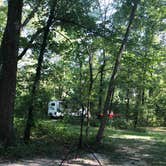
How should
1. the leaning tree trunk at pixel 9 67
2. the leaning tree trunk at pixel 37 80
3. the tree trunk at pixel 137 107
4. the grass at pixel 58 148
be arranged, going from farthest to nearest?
the tree trunk at pixel 137 107
the leaning tree trunk at pixel 37 80
the leaning tree trunk at pixel 9 67
the grass at pixel 58 148

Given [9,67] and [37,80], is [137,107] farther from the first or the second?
[9,67]

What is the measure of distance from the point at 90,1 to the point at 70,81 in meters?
3.27

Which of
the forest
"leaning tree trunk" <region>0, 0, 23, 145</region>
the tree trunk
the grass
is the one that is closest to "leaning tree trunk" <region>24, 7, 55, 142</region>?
the forest

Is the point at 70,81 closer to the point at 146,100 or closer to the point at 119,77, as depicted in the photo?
the point at 119,77

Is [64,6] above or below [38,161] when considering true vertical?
above

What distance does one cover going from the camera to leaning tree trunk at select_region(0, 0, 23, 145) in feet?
32.2

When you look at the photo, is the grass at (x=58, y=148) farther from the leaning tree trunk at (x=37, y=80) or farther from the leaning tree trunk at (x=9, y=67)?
the leaning tree trunk at (x=9, y=67)

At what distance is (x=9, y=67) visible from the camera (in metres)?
9.93

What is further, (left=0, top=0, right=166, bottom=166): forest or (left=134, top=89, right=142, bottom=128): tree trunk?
(left=134, top=89, right=142, bottom=128): tree trunk

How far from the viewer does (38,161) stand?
849cm

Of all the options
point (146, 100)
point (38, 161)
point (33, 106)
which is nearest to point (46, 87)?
point (33, 106)

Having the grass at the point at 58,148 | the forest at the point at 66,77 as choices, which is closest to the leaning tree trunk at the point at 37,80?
the forest at the point at 66,77

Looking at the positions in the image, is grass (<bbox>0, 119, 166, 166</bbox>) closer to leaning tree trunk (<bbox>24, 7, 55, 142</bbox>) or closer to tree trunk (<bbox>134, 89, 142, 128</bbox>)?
leaning tree trunk (<bbox>24, 7, 55, 142</bbox>)

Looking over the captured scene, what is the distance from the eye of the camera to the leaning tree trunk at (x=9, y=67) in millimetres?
9805
